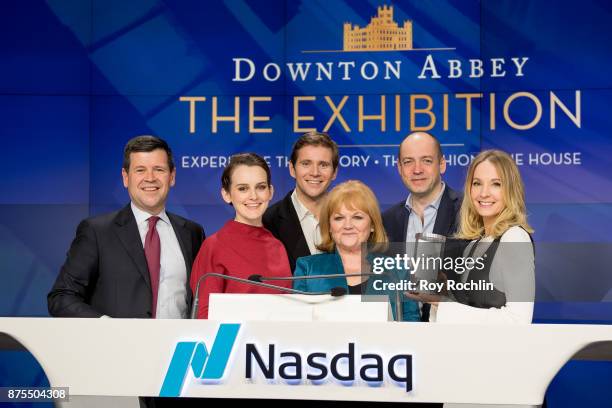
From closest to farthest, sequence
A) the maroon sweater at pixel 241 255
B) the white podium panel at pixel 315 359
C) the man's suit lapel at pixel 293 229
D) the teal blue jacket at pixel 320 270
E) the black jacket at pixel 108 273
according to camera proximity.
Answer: the white podium panel at pixel 315 359, the teal blue jacket at pixel 320 270, the maroon sweater at pixel 241 255, the black jacket at pixel 108 273, the man's suit lapel at pixel 293 229

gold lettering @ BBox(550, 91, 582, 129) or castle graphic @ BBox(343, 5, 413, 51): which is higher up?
castle graphic @ BBox(343, 5, 413, 51)

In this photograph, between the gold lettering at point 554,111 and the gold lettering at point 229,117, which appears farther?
the gold lettering at point 229,117

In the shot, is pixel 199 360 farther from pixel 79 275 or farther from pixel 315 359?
pixel 79 275

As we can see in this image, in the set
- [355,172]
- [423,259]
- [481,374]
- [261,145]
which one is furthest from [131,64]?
[481,374]

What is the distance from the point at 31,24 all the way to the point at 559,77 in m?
3.52

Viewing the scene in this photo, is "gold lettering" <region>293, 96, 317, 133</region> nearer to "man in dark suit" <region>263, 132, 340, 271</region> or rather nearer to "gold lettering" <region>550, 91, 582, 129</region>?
"man in dark suit" <region>263, 132, 340, 271</region>

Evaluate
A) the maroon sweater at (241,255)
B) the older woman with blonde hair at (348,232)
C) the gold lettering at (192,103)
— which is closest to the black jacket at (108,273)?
the maroon sweater at (241,255)

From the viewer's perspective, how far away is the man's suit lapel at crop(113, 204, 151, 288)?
393 cm

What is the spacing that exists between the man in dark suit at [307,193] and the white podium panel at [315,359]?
1930 mm

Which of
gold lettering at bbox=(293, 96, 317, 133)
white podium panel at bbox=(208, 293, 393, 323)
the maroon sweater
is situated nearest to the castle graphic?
gold lettering at bbox=(293, 96, 317, 133)

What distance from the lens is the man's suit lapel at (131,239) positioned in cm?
393

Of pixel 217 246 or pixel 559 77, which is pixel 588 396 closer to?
pixel 559 77

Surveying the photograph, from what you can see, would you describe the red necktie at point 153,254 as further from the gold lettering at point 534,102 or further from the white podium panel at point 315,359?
the gold lettering at point 534,102

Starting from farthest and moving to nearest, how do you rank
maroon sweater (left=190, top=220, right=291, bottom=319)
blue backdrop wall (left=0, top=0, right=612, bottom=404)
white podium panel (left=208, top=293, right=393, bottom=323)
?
blue backdrop wall (left=0, top=0, right=612, bottom=404), maroon sweater (left=190, top=220, right=291, bottom=319), white podium panel (left=208, top=293, right=393, bottom=323)
